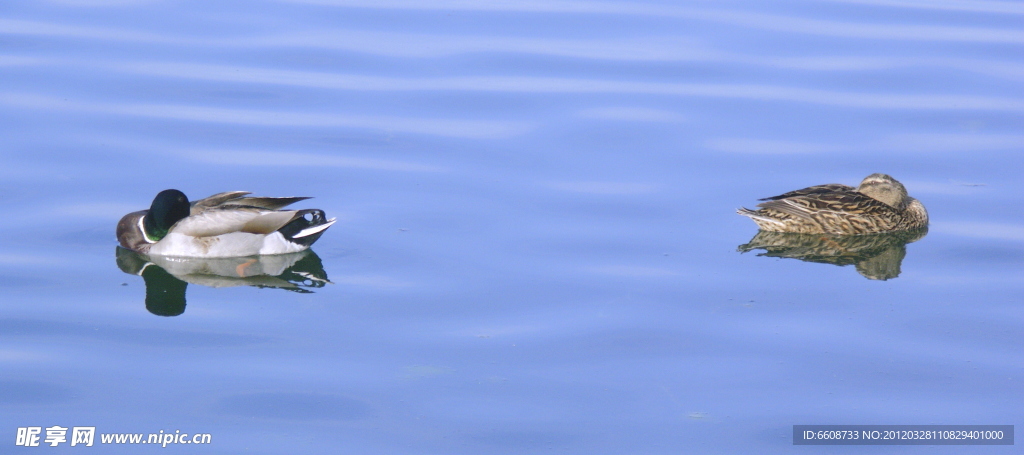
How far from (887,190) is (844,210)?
36 centimetres

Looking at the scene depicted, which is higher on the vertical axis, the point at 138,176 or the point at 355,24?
the point at 355,24

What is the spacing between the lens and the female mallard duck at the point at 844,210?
9898 millimetres

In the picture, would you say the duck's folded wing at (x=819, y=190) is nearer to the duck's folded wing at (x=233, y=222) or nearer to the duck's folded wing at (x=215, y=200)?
the duck's folded wing at (x=233, y=222)

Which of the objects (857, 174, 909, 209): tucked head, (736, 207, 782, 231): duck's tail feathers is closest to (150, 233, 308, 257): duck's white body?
(736, 207, 782, 231): duck's tail feathers

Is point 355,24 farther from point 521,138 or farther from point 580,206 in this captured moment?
point 580,206

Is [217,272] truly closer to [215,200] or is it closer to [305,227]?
[215,200]

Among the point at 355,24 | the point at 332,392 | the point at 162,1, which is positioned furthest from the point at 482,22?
the point at 332,392

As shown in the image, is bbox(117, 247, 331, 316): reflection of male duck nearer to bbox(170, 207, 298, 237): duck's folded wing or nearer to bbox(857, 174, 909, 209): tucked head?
bbox(170, 207, 298, 237): duck's folded wing

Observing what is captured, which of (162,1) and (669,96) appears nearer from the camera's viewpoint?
(669,96)

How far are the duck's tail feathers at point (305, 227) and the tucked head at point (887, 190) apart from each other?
13.9ft

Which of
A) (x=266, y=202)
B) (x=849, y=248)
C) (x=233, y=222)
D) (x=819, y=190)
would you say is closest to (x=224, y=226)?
(x=233, y=222)

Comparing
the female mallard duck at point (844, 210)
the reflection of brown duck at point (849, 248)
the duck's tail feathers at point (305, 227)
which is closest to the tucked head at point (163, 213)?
the duck's tail feathers at point (305, 227)

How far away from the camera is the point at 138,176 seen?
10508mm

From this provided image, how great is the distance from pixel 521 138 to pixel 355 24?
173 inches
